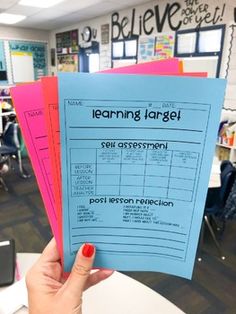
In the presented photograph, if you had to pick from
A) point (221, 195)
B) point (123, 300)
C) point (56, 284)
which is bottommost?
point (221, 195)

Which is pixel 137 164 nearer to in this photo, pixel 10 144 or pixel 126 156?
pixel 126 156

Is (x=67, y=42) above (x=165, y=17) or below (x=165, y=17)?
below

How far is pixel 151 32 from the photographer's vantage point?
14.4ft

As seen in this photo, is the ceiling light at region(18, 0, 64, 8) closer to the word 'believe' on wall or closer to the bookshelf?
the word 'believe' on wall

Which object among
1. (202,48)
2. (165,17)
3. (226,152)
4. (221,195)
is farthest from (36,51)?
(221,195)

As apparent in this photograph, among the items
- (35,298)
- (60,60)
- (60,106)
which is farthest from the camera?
(60,60)

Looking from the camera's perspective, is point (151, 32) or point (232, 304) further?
point (151, 32)

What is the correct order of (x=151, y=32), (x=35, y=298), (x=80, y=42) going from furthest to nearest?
(x=80, y=42)
(x=151, y=32)
(x=35, y=298)

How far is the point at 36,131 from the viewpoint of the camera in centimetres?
47

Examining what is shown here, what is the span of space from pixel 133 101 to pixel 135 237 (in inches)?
10.6

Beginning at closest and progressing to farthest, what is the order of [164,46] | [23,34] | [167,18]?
1. [167,18]
2. [164,46]
3. [23,34]

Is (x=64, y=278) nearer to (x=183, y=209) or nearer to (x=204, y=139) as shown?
(x=183, y=209)

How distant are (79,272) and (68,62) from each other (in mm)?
6660

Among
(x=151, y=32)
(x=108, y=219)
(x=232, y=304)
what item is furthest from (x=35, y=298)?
(x=151, y=32)
